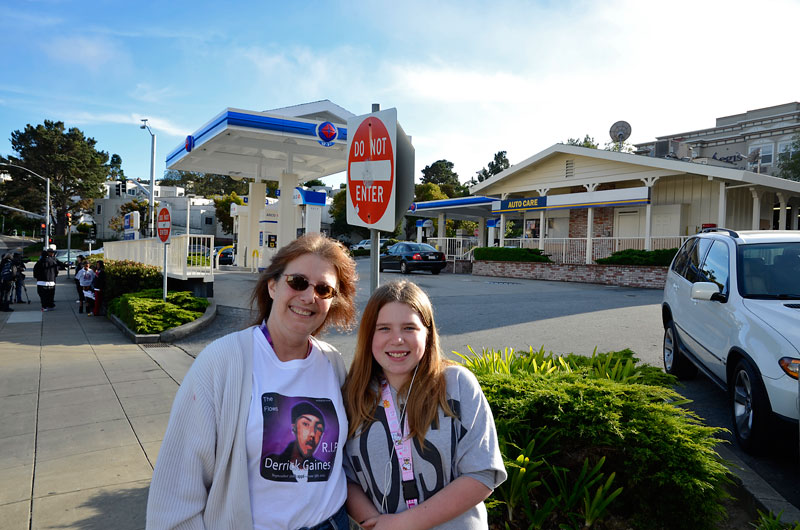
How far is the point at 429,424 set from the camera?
1869 mm

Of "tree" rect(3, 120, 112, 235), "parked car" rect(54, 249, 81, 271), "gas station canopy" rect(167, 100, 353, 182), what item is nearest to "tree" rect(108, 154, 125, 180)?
"tree" rect(3, 120, 112, 235)

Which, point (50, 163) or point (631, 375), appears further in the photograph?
point (50, 163)

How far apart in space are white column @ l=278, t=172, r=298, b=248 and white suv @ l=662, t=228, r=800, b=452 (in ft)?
51.8

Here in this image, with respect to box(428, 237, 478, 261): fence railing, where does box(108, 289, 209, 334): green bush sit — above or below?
below

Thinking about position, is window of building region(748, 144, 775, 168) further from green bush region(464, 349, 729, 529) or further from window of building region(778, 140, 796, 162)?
green bush region(464, 349, 729, 529)

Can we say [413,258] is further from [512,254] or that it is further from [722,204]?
[722,204]

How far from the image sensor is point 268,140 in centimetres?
1853

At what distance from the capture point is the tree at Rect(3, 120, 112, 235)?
63406 mm

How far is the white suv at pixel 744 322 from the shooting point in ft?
12.7

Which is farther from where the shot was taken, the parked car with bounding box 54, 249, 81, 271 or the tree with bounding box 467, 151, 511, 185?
the tree with bounding box 467, 151, 511, 185

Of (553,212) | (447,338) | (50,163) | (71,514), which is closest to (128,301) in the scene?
(447,338)

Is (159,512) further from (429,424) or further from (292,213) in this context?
(292,213)

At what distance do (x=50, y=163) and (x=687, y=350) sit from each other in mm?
73841

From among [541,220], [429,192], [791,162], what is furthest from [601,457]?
[429,192]
